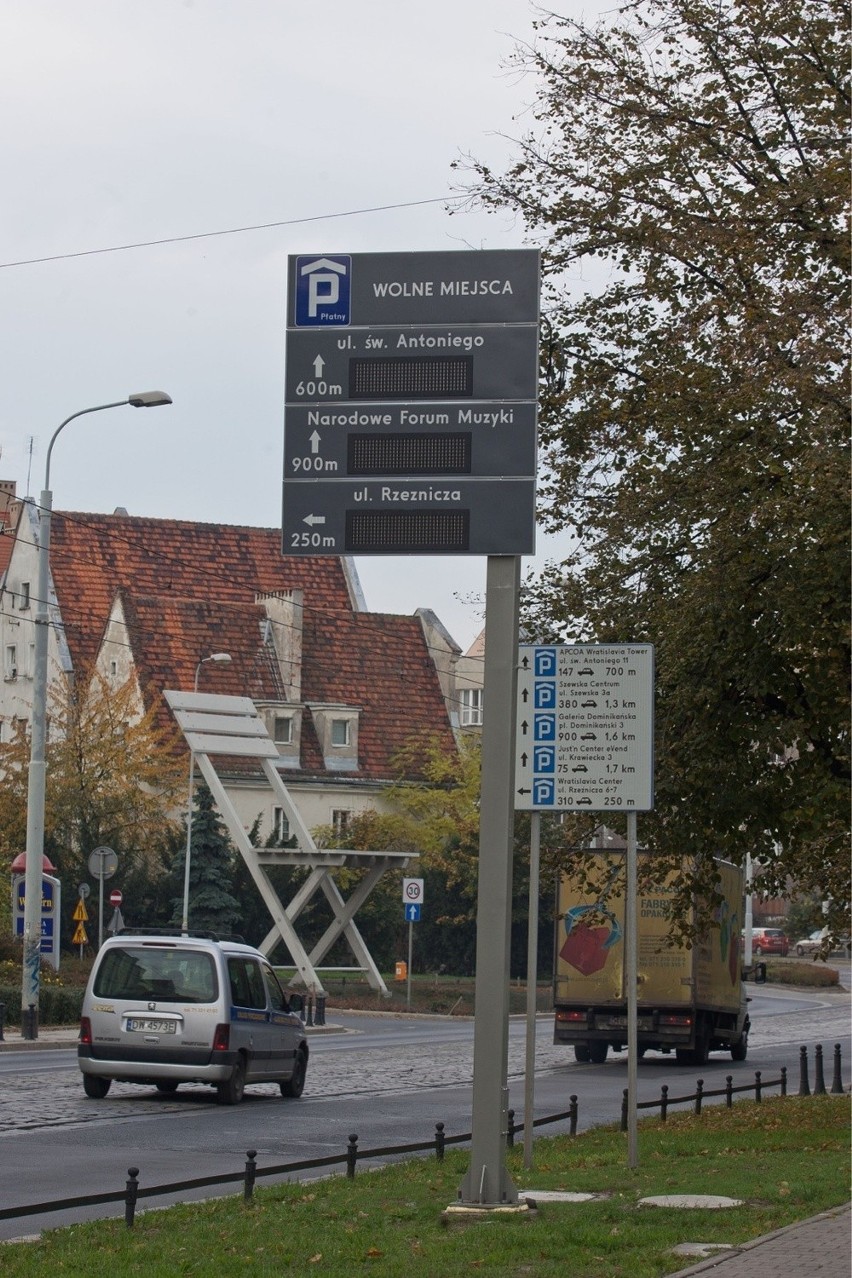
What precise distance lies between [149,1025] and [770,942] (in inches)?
3042

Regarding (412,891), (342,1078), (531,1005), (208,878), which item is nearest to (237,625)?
(208,878)

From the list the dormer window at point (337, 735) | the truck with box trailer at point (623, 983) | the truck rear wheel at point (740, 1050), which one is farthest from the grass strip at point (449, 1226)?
the dormer window at point (337, 735)

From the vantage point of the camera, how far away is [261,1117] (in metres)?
21.1

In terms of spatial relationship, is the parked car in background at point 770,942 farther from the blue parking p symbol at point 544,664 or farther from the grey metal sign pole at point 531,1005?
the blue parking p symbol at point 544,664

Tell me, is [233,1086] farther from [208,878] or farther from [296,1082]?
[208,878]

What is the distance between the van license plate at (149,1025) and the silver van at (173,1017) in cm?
1

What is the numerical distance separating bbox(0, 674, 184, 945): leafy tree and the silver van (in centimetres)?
3522

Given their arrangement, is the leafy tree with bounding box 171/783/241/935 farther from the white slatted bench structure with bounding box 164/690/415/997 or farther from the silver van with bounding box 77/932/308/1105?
the silver van with bounding box 77/932/308/1105

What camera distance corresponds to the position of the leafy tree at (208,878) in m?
58.9

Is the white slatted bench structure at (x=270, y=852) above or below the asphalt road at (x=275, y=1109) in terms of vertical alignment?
above

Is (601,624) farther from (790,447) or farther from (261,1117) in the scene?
(261,1117)

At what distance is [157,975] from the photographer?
72.9 ft

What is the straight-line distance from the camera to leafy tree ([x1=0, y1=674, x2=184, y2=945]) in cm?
5862

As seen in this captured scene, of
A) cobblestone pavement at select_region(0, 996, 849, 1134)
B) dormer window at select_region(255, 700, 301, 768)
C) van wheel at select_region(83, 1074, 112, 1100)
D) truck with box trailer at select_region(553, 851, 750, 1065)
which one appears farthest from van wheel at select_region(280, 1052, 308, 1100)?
dormer window at select_region(255, 700, 301, 768)
